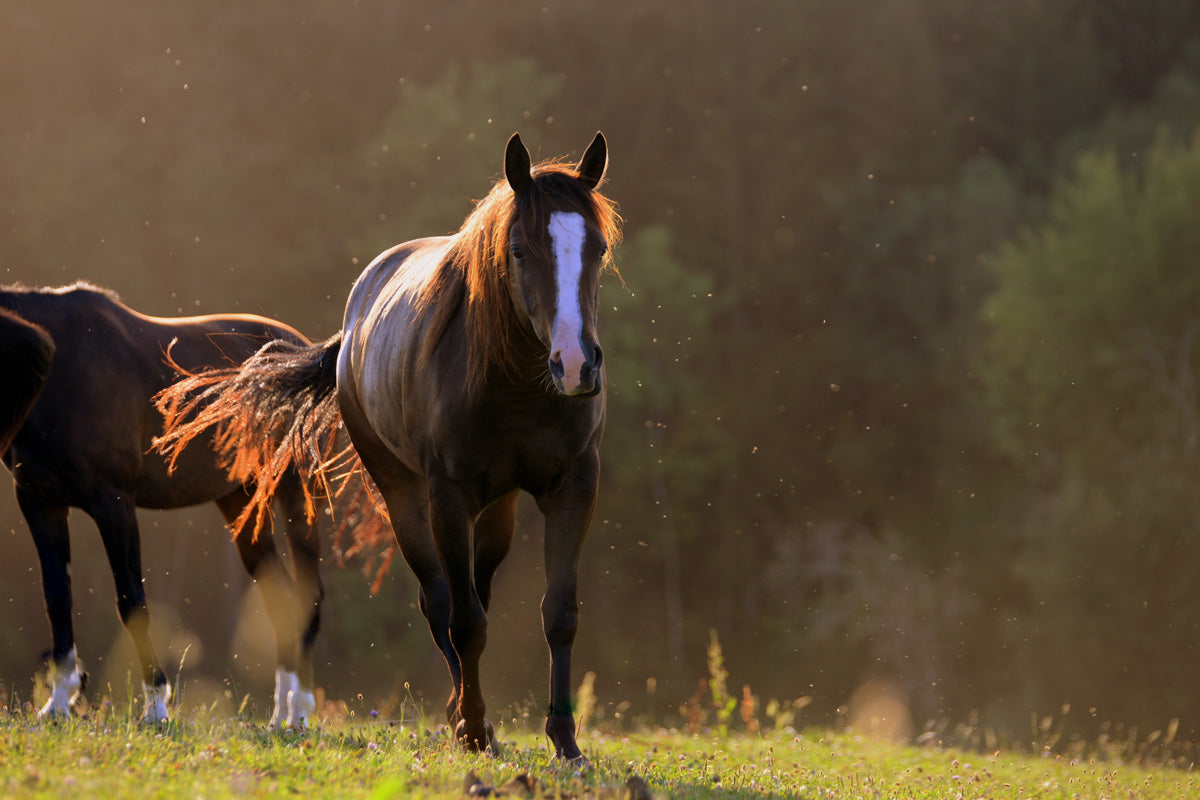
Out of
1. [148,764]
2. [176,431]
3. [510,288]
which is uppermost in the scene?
[510,288]

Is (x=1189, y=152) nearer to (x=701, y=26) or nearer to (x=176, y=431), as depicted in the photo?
(x=701, y=26)

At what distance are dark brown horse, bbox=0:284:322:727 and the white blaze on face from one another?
11.0 ft

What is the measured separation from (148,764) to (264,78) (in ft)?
82.4

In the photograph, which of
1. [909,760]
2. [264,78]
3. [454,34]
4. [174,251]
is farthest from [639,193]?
[909,760]

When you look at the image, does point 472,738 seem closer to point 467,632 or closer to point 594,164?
point 467,632

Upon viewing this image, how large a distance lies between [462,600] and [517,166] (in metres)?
1.90

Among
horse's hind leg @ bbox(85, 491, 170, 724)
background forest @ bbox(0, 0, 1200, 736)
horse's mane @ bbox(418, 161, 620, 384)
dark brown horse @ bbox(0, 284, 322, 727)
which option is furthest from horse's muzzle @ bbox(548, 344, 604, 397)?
background forest @ bbox(0, 0, 1200, 736)

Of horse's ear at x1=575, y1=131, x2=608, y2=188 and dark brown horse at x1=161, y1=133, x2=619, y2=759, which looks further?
horse's ear at x1=575, y1=131, x2=608, y2=188

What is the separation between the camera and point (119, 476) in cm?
712

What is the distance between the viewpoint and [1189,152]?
2436cm

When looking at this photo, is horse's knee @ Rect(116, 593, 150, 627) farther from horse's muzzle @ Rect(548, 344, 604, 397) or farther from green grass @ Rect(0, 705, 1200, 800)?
horse's muzzle @ Rect(548, 344, 604, 397)

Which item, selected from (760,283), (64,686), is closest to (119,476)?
(64,686)

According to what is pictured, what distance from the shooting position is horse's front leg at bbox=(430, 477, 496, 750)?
5.22 meters

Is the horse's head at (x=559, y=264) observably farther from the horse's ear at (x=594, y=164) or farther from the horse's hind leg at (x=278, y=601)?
the horse's hind leg at (x=278, y=601)
